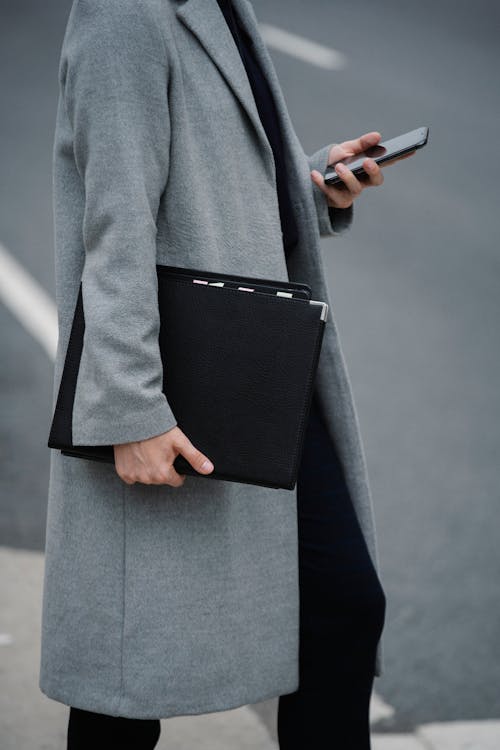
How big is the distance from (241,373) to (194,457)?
16cm

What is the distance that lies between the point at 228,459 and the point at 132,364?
0.22 metres

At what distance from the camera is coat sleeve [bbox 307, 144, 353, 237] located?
2172mm

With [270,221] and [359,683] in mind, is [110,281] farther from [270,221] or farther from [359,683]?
[359,683]

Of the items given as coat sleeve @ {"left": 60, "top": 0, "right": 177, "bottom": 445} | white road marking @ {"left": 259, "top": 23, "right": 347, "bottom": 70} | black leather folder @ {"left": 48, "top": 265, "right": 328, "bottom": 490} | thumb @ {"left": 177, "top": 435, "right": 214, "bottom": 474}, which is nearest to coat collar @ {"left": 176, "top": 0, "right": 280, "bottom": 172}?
coat sleeve @ {"left": 60, "top": 0, "right": 177, "bottom": 445}

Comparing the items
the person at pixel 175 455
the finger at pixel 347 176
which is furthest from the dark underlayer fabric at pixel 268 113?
the finger at pixel 347 176

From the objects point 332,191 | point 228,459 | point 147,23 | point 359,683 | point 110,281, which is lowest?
point 359,683

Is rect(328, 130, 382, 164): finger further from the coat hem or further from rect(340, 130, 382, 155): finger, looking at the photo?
the coat hem

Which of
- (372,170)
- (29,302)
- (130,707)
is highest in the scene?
(372,170)

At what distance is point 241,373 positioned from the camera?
173 cm

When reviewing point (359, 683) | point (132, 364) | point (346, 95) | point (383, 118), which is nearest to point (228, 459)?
point (132, 364)

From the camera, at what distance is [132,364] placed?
167 centimetres

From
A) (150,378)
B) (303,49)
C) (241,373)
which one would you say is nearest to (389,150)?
(241,373)

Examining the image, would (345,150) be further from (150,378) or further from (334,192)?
(150,378)

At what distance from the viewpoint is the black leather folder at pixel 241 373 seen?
172cm
